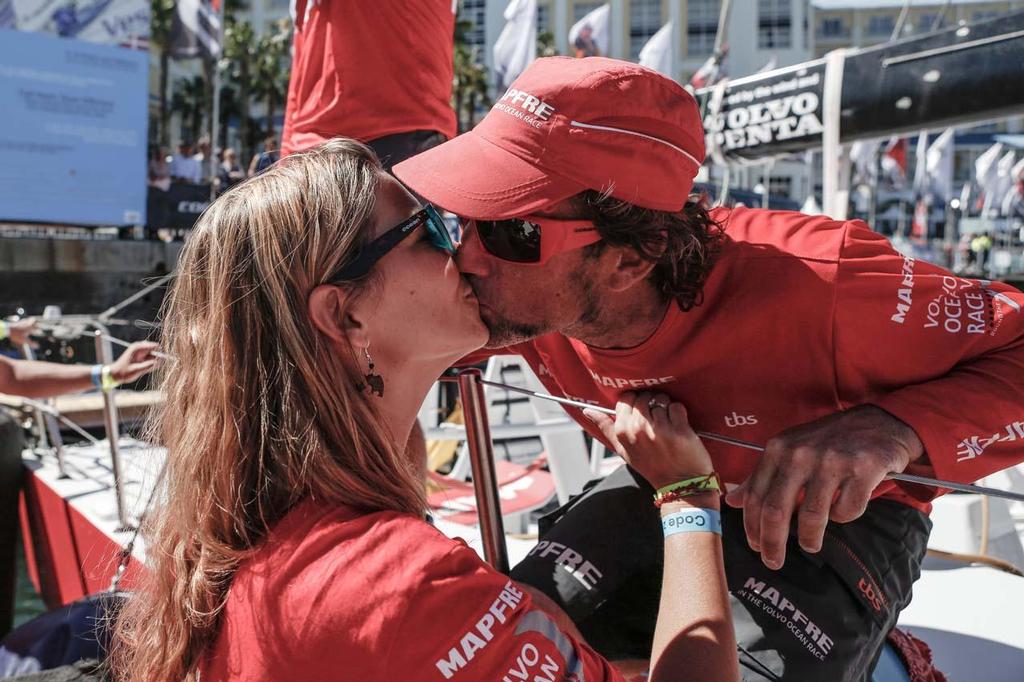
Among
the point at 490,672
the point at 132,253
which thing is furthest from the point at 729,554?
the point at 132,253

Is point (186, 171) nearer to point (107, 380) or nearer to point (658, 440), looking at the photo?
point (107, 380)

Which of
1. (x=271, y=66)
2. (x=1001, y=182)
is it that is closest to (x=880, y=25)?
(x=1001, y=182)

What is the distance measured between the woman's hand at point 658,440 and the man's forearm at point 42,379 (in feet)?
8.88

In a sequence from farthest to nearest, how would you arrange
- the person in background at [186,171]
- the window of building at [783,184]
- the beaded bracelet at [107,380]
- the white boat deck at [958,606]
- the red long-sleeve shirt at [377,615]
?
the window of building at [783,184]
the person in background at [186,171]
the beaded bracelet at [107,380]
the white boat deck at [958,606]
the red long-sleeve shirt at [377,615]

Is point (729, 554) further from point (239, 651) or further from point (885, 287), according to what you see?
point (239, 651)

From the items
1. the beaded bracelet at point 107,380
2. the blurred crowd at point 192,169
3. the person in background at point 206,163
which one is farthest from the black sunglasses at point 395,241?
the person in background at point 206,163

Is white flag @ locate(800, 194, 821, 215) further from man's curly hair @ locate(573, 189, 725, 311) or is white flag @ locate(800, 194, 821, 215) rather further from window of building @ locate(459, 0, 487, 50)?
window of building @ locate(459, 0, 487, 50)

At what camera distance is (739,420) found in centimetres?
171

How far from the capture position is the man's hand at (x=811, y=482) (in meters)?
1.28

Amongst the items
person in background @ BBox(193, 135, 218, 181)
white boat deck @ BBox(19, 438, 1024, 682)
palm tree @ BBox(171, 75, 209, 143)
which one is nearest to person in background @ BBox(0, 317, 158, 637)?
white boat deck @ BBox(19, 438, 1024, 682)

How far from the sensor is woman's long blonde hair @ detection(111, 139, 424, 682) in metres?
1.17

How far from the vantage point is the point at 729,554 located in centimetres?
172

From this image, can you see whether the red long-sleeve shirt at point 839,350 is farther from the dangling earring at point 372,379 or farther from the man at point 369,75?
the man at point 369,75

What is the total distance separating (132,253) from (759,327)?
1694cm
